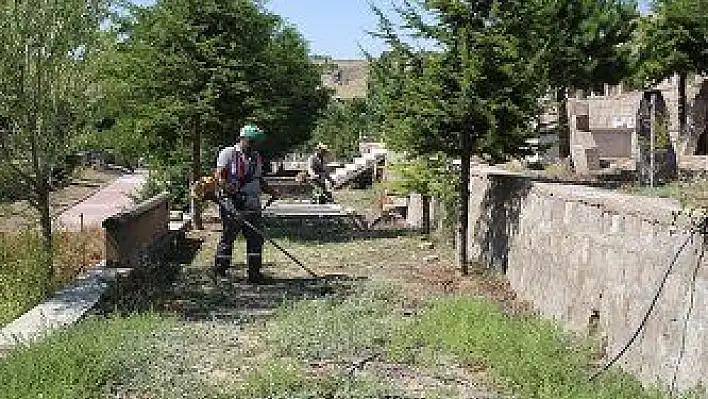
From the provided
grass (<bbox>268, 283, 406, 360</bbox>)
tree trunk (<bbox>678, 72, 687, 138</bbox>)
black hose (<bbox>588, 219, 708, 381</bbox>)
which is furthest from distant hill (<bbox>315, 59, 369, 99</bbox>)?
black hose (<bbox>588, 219, 708, 381</bbox>)

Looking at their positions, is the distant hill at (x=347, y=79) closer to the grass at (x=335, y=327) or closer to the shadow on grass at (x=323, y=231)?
the shadow on grass at (x=323, y=231)

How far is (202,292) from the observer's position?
10.8 metres

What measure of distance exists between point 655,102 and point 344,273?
24.4ft

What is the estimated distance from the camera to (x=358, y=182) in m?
37.1

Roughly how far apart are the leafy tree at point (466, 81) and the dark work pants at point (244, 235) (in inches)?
92.0

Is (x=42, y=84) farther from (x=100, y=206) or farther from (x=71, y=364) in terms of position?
(x=100, y=206)

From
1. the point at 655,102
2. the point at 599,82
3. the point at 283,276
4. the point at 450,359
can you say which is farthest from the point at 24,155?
the point at 599,82

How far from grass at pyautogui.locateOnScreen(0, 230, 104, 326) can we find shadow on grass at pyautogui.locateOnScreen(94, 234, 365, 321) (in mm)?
735

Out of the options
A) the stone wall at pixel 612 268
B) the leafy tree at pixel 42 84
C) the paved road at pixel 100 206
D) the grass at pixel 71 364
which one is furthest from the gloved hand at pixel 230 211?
the paved road at pixel 100 206

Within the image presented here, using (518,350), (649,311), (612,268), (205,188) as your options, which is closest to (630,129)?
(205,188)

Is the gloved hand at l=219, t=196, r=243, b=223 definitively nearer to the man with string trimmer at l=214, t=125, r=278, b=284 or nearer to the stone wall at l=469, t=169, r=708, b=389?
the man with string trimmer at l=214, t=125, r=278, b=284

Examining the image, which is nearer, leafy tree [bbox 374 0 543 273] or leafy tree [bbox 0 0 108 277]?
leafy tree [bbox 0 0 108 277]

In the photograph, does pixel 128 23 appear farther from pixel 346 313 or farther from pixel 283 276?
pixel 346 313

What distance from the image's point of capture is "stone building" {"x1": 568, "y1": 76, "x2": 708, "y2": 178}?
18438mm
